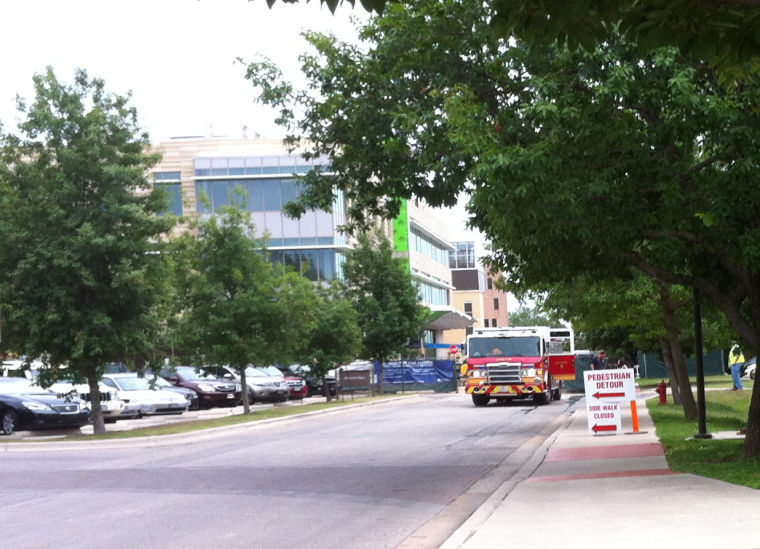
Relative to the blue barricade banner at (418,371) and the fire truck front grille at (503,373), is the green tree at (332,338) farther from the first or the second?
the blue barricade banner at (418,371)

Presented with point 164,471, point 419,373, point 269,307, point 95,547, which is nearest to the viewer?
point 95,547

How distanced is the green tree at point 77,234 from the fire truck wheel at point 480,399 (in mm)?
13762

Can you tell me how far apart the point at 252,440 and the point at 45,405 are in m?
6.29

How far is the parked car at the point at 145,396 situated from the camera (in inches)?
1264

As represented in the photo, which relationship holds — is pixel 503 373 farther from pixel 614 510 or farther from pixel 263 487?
pixel 614 510

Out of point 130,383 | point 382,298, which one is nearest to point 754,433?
point 130,383

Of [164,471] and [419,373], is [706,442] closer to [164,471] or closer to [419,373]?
[164,471]

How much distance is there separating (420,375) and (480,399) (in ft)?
56.6

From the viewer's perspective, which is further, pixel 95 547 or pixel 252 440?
pixel 252 440

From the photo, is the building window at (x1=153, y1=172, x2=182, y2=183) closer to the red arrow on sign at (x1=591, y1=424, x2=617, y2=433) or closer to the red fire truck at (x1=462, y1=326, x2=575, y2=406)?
the red fire truck at (x1=462, y1=326, x2=575, y2=406)

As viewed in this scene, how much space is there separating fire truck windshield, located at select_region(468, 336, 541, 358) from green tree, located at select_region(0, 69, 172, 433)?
1350cm

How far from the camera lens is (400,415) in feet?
103

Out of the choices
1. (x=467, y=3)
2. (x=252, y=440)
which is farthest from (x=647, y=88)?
(x=252, y=440)

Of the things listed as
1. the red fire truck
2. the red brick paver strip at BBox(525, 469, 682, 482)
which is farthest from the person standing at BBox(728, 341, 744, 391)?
the red brick paver strip at BBox(525, 469, 682, 482)
